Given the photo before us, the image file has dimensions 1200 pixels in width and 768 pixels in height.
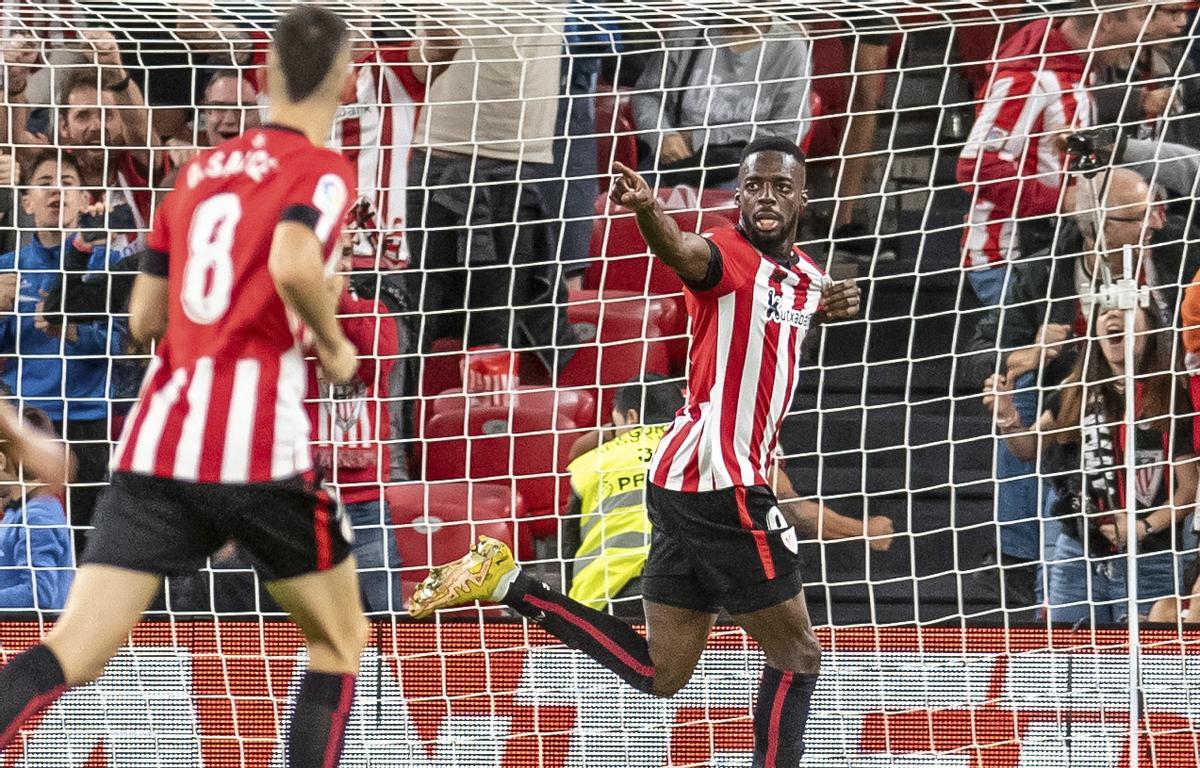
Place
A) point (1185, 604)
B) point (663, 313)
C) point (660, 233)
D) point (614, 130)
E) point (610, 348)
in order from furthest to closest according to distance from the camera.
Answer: point (614, 130) < point (663, 313) < point (610, 348) < point (1185, 604) < point (660, 233)

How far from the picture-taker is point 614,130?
25.9ft

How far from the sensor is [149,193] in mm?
7371

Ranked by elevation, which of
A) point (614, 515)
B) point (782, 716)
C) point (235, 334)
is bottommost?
point (782, 716)

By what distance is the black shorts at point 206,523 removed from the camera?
3.56 metres

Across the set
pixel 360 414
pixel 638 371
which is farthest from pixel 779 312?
pixel 638 371

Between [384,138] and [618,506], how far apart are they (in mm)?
2089

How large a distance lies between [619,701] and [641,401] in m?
1.19

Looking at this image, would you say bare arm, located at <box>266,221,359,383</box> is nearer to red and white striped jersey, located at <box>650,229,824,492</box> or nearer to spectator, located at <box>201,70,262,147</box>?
red and white striped jersey, located at <box>650,229,824,492</box>

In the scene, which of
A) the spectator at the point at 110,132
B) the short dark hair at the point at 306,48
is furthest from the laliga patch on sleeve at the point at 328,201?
the spectator at the point at 110,132

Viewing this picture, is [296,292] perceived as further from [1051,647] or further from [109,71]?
[109,71]

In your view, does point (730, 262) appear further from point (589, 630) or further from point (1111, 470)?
point (1111, 470)

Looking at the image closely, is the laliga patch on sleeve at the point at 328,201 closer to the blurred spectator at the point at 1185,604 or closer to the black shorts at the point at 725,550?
the black shorts at the point at 725,550

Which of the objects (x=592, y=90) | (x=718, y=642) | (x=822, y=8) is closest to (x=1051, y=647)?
(x=718, y=642)

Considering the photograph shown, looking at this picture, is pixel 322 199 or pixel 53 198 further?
pixel 53 198
